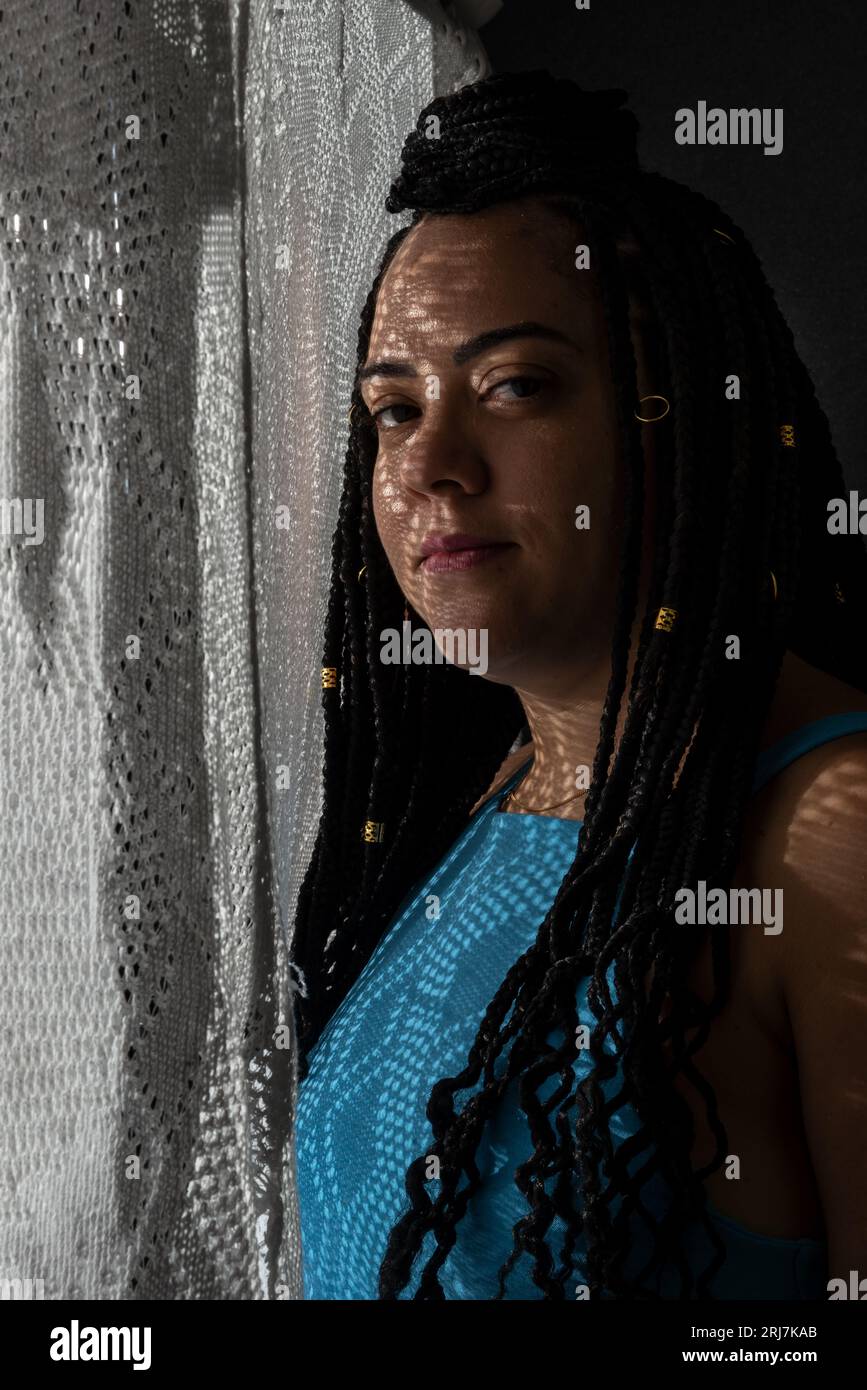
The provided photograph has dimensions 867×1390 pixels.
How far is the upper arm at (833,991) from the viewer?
0.72 meters

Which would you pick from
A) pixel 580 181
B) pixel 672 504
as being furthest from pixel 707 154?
pixel 672 504

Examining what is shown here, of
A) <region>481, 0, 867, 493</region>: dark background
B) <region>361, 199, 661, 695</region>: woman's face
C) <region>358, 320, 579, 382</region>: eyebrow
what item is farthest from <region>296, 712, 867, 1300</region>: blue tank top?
<region>481, 0, 867, 493</region>: dark background

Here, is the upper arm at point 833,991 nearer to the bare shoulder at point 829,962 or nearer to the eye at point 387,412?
the bare shoulder at point 829,962

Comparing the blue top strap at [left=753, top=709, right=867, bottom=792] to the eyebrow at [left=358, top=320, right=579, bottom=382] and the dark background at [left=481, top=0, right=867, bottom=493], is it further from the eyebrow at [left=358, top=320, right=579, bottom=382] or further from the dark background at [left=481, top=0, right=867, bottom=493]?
the dark background at [left=481, top=0, right=867, bottom=493]

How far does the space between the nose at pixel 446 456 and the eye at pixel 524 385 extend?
27mm

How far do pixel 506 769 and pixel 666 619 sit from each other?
0.32 metres

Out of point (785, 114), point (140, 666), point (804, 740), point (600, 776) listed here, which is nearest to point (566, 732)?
point (600, 776)

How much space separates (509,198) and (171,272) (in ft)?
0.97

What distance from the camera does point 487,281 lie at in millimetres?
879

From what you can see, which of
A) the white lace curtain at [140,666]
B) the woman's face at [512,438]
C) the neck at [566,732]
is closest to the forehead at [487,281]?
the woman's face at [512,438]

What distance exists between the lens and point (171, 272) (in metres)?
0.69

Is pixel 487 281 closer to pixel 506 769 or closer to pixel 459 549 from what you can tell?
pixel 459 549

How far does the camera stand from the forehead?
87 cm

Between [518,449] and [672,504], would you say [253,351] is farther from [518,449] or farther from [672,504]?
[672,504]
